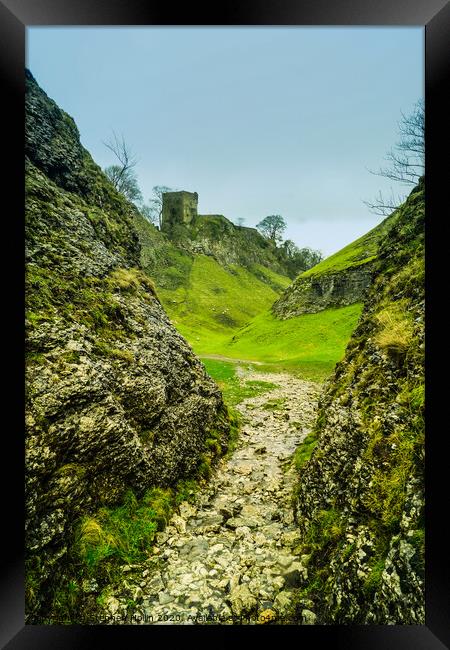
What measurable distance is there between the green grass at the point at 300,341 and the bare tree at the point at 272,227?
3438 inches

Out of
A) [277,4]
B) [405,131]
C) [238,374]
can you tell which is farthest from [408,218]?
[238,374]

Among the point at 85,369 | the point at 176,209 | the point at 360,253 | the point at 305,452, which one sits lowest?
the point at 305,452

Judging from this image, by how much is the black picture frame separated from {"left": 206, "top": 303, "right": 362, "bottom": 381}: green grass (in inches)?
Result: 838

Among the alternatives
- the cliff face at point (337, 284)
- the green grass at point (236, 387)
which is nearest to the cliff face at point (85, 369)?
the green grass at point (236, 387)

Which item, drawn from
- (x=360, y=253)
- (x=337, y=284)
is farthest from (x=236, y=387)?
(x=360, y=253)

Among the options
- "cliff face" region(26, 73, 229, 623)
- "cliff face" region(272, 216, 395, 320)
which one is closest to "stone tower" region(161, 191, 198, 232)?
"cliff face" region(272, 216, 395, 320)

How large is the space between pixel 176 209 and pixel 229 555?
11437 centimetres

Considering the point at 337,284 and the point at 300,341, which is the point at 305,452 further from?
the point at 337,284

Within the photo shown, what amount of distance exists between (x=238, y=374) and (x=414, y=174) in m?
17.3

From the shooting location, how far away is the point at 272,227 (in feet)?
418

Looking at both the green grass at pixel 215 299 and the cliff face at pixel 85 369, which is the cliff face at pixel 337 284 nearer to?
the green grass at pixel 215 299

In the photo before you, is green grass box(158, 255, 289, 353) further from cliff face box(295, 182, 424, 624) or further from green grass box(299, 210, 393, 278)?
cliff face box(295, 182, 424, 624)

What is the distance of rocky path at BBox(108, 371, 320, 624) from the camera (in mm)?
3846

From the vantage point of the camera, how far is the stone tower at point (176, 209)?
10512 centimetres
